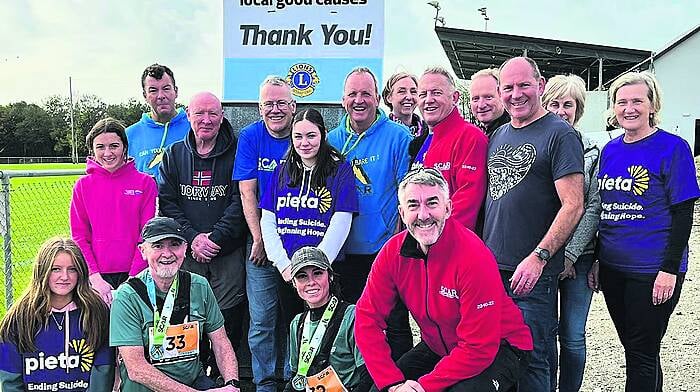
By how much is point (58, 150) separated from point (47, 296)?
69051 millimetres

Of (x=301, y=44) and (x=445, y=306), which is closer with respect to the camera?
(x=445, y=306)

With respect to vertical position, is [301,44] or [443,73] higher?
[301,44]

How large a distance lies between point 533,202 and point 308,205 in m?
1.42

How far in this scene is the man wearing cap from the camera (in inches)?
140

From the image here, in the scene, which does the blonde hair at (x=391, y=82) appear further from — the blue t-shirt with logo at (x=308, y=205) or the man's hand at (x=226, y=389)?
the man's hand at (x=226, y=389)

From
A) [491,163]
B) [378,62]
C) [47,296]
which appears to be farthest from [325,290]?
[378,62]

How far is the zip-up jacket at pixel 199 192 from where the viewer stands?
15.1 ft

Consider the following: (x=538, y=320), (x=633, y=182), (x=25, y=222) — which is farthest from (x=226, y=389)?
(x=25, y=222)

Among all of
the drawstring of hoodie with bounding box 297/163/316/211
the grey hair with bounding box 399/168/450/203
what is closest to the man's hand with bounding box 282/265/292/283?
the drawstring of hoodie with bounding box 297/163/316/211

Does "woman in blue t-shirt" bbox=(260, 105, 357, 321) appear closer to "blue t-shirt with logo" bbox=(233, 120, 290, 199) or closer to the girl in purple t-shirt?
the girl in purple t-shirt

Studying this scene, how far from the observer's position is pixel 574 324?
4.13 metres

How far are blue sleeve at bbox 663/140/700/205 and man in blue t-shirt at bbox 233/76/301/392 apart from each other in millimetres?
2440

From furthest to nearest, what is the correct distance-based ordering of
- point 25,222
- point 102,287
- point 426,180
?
point 25,222 → point 102,287 → point 426,180

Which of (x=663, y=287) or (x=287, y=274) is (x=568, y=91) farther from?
(x=287, y=274)
